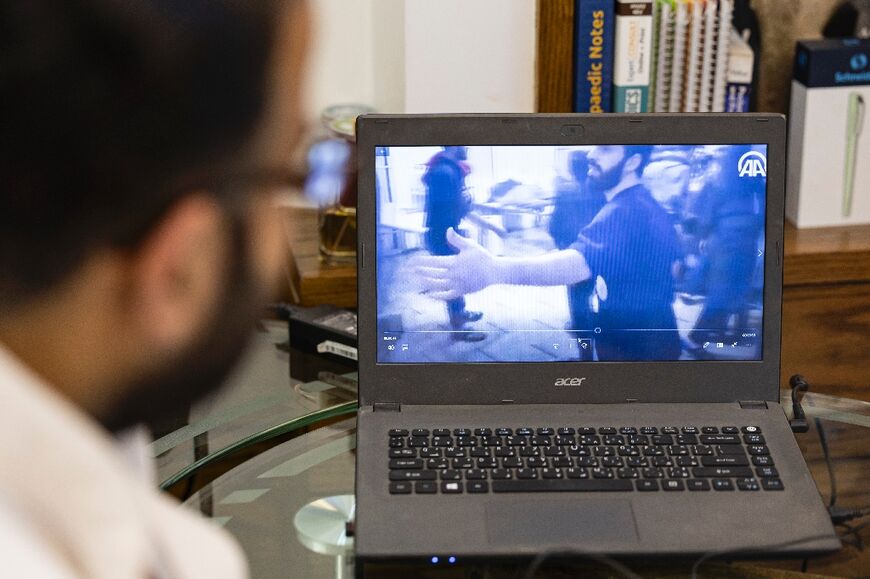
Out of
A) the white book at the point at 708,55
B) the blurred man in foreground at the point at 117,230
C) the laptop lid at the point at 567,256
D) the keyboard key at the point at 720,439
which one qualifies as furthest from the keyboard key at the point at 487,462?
the white book at the point at 708,55

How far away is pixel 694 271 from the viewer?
1145mm

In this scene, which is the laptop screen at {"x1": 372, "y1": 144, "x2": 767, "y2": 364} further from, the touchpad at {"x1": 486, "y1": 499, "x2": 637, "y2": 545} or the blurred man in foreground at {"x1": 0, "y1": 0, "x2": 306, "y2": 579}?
the blurred man in foreground at {"x1": 0, "y1": 0, "x2": 306, "y2": 579}

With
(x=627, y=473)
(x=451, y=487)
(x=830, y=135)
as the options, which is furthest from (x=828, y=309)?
(x=451, y=487)

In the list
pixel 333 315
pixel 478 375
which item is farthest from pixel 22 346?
pixel 333 315

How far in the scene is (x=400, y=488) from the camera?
3.33ft

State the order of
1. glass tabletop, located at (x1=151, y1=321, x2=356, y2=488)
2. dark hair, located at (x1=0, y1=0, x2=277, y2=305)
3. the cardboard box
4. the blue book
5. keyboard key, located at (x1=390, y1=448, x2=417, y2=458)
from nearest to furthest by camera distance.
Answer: dark hair, located at (x1=0, y1=0, x2=277, y2=305), keyboard key, located at (x1=390, y1=448, x2=417, y2=458), glass tabletop, located at (x1=151, y1=321, x2=356, y2=488), the blue book, the cardboard box

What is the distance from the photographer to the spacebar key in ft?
3.33

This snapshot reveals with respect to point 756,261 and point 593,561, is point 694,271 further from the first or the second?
point 593,561

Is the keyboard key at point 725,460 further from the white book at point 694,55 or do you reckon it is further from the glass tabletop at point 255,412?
the white book at point 694,55

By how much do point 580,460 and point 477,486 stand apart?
0.35 ft

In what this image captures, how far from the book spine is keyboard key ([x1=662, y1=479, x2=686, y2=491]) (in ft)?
3.02

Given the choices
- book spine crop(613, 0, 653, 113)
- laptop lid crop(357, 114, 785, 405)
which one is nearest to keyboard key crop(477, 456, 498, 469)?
laptop lid crop(357, 114, 785, 405)

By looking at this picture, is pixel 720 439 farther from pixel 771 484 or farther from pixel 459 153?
pixel 459 153

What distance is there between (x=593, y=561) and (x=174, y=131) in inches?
28.2
